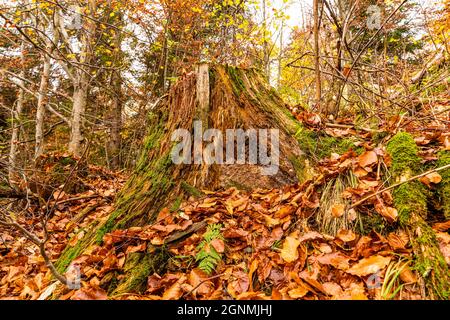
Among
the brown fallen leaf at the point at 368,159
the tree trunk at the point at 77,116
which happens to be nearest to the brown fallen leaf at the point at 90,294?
the brown fallen leaf at the point at 368,159

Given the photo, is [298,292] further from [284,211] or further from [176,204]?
[176,204]

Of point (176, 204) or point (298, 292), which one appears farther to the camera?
point (176, 204)

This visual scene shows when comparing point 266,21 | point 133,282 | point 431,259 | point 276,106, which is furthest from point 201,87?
point 266,21

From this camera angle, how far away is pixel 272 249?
1769 millimetres

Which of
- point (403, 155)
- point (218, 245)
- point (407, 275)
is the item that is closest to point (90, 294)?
point (218, 245)

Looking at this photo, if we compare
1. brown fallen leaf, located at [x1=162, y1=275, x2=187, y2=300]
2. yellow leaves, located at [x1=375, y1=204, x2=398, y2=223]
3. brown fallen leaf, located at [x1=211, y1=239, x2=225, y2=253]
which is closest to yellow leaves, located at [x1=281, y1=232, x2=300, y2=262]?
brown fallen leaf, located at [x1=211, y1=239, x2=225, y2=253]

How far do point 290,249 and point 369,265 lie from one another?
0.41 m

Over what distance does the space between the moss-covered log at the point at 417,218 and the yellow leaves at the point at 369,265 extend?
0.13 meters

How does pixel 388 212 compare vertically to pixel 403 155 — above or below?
below

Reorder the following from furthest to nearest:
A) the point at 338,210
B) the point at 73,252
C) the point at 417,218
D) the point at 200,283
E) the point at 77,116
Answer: the point at 77,116 < the point at 73,252 < the point at 338,210 < the point at 200,283 < the point at 417,218

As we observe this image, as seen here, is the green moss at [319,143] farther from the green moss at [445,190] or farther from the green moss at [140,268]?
the green moss at [140,268]

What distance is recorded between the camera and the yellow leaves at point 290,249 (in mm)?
1597

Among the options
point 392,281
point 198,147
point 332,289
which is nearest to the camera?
point 392,281
